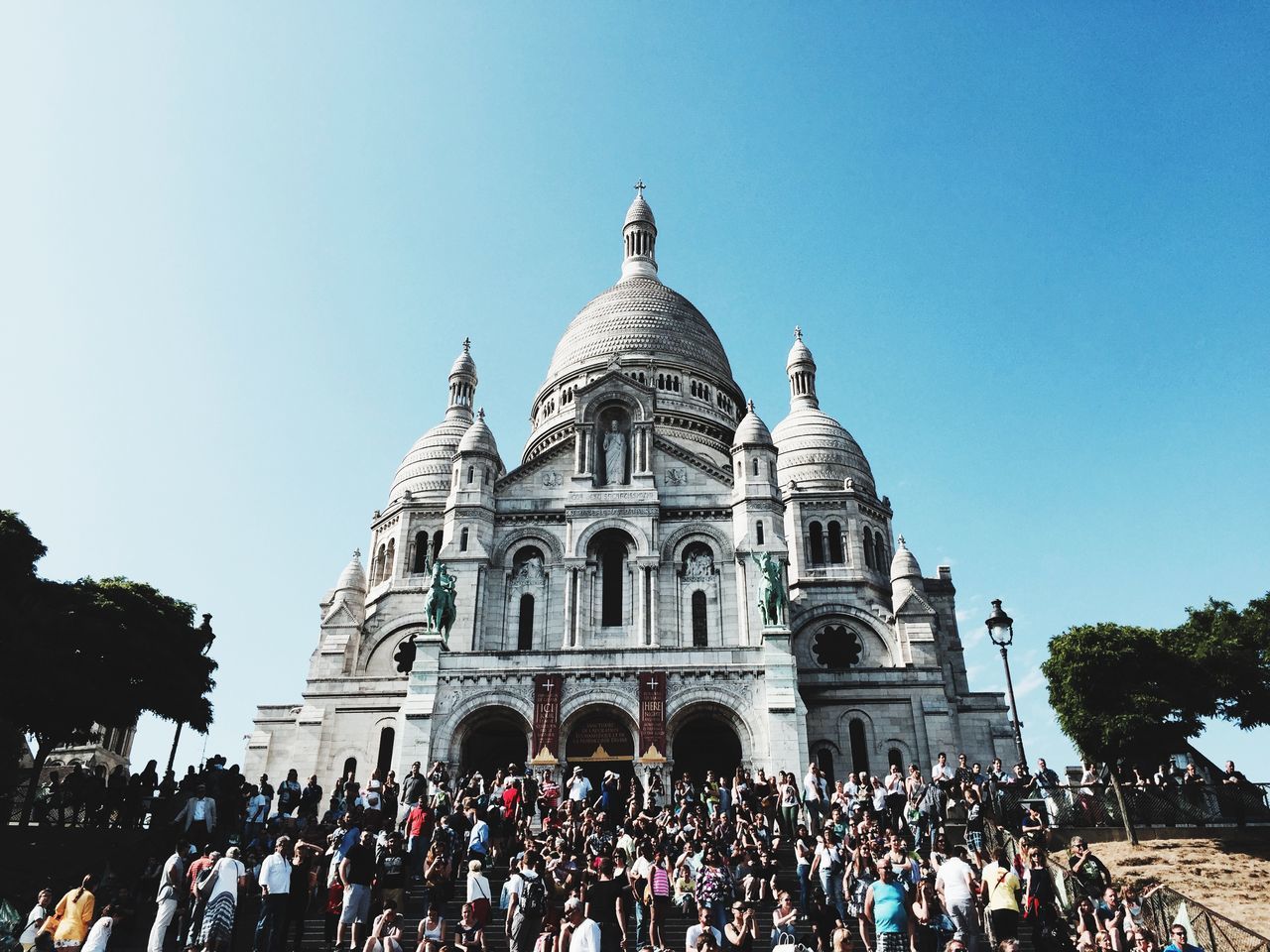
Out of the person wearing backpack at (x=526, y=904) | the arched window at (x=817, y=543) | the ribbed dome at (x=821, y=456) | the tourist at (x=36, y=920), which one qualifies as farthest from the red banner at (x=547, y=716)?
the ribbed dome at (x=821, y=456)

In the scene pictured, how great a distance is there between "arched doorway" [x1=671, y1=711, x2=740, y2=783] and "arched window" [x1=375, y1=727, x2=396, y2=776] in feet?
37.4

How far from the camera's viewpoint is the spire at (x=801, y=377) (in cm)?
5853

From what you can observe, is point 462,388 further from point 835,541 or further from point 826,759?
point 826,759

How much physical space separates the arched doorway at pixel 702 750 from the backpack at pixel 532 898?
20433 mm

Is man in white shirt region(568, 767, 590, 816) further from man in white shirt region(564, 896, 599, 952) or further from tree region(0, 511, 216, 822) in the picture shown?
tree region(0, 511, 216, 822)

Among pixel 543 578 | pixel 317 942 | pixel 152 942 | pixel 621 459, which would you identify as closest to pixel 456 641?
pixel 543 578

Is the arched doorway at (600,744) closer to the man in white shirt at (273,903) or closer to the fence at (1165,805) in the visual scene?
the fence at (1165,805)

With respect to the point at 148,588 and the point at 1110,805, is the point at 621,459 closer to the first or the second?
the point at 148,588

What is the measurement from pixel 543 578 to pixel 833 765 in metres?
13.4

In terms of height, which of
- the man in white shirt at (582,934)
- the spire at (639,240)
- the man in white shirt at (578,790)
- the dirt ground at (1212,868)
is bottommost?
the man in white shirt at (582,934)

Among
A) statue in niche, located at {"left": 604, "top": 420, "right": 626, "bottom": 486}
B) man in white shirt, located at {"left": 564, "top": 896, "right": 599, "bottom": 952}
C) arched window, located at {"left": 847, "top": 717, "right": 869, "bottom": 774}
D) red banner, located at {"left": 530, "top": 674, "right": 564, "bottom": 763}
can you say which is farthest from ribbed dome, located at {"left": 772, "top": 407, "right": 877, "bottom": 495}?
man in white shirt, located at {"left": 564, "top": 896, "right": 599, "bottom": 952}

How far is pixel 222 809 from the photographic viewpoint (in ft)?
78.0

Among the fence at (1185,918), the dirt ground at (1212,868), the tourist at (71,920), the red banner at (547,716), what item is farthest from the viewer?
the red banner at (547,716)

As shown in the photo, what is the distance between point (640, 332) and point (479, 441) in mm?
17104
